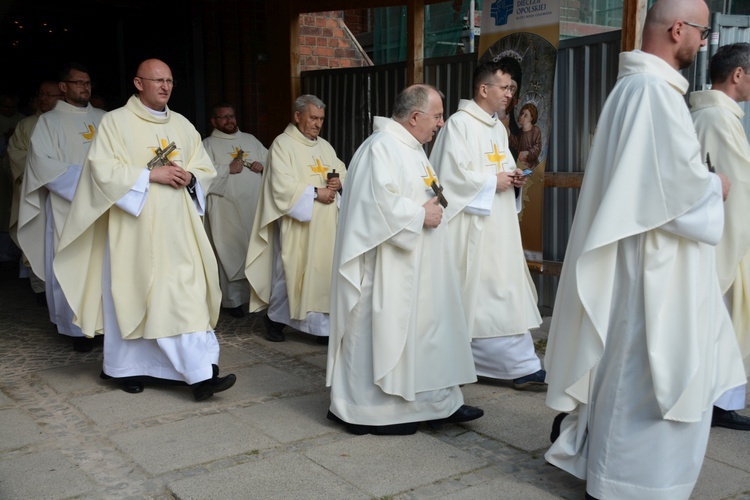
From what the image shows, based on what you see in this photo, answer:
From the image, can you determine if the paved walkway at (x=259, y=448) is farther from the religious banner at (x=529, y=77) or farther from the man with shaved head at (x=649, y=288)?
the religious banner at (x=529, y=77)

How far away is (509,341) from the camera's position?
5.12 metres

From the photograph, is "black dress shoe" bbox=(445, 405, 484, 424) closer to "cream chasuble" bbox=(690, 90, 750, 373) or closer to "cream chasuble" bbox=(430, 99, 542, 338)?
"cream chasuble" bbox=(430, 99, 542, 338)

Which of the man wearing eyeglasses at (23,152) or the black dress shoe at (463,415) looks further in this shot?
the man wearing eyeglasses at (23,152)

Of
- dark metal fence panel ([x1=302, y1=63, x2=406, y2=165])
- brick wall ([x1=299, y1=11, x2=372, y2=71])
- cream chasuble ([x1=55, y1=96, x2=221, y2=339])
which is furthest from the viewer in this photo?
brick wall ([x1=299, y1=11, x2=372, y2=71])

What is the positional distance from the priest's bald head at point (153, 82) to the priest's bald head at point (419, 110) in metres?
1.55

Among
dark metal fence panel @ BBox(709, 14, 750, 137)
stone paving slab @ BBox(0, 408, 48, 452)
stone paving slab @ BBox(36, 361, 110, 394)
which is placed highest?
dark metal fence panel @ BBox(709, 14, 750, 137)

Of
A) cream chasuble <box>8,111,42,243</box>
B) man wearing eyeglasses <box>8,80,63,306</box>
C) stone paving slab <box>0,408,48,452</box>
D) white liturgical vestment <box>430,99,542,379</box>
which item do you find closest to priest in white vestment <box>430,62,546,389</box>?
white liturgical vestment <box>430,99,542,379</box>

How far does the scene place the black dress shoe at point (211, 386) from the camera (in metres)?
4.80

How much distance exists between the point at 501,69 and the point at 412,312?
1.78 meters

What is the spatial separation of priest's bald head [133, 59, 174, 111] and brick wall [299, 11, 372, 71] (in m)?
3.95

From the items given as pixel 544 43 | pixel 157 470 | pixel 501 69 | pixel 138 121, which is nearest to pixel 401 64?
pixel 544 43

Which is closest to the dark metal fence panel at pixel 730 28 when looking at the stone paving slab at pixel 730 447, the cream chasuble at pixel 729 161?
the cream chasuble at pixel 729 161

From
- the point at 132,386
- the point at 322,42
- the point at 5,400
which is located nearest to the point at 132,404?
the point at 132,386

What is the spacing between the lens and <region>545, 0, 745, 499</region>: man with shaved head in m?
3.11
